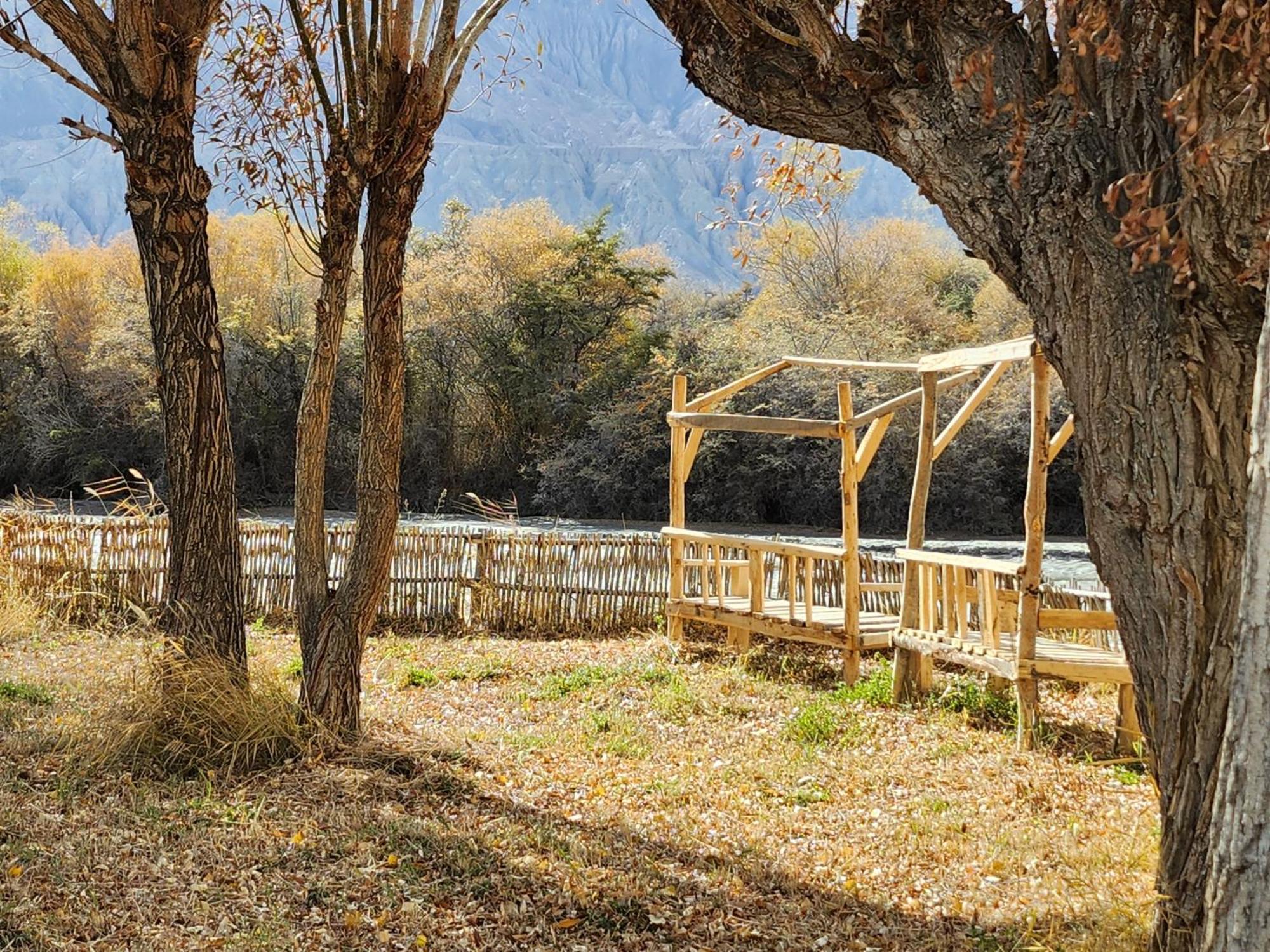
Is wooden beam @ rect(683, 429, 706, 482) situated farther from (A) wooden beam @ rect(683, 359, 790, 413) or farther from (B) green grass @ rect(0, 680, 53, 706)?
(B) green grass @ rect(0, 680, 53, 706)

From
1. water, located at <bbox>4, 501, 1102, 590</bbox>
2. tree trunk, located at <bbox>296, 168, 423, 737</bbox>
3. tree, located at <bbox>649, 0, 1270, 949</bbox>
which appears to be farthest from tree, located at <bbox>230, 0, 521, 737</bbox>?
water, located at <bbox>4, 501, 1102, 590</bbox>

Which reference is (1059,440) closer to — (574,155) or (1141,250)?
(1141,250)

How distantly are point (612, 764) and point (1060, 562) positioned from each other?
393 inches

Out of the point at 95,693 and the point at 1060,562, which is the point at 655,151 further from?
the point at 95,693

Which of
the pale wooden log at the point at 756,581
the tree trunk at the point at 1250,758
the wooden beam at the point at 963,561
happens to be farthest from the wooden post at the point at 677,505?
the tree trunk at the point at 1250,758

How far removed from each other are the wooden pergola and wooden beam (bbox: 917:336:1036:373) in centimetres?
1

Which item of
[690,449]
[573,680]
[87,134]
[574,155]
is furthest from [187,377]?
[574,155]

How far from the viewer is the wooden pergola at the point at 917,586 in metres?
5.81

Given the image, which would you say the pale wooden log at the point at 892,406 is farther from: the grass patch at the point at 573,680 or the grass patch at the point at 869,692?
the grass patch at the point at 573,680

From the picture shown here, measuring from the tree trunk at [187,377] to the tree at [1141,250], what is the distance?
3.46 m

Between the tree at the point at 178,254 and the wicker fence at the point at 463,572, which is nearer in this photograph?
the tree at the point at 178,254

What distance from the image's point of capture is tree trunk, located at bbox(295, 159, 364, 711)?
512cm

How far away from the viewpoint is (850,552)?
7441 mm

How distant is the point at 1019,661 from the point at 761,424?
110 inches
